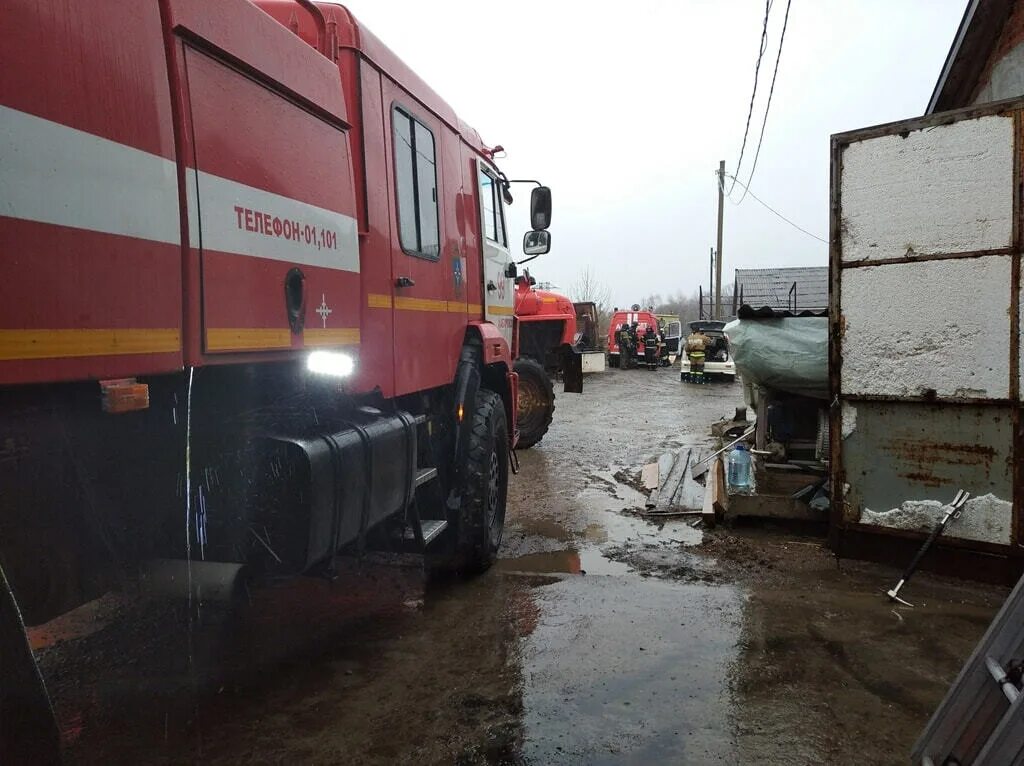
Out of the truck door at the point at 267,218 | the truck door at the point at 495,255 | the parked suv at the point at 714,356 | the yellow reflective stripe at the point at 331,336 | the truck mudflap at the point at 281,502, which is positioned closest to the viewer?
the truck door at the point at 267,218

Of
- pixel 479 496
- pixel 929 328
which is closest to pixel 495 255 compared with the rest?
pixel 479 496

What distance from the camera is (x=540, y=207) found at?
19.7ft

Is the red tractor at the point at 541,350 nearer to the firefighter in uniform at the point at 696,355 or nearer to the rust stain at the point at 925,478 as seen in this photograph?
the rust stain at the point at 925,478

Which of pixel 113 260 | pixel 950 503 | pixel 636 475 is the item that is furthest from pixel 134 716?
pixel 636 475

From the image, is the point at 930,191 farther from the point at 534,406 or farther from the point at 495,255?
the point at 534,406

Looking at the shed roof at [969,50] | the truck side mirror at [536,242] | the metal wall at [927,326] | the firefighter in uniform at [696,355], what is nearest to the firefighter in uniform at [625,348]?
the firefighter in uniform at [696,355]

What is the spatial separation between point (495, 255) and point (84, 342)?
13.3 feet

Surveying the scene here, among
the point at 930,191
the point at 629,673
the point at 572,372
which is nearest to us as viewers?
the point at 629,673

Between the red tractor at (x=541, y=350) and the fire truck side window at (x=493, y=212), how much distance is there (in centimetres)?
380

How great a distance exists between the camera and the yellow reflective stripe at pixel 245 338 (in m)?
2.36

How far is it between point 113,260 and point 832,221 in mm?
4459

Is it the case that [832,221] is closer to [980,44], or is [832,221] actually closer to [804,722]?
[804,722]

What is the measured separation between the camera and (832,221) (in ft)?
15.9

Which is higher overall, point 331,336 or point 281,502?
point 331,336
